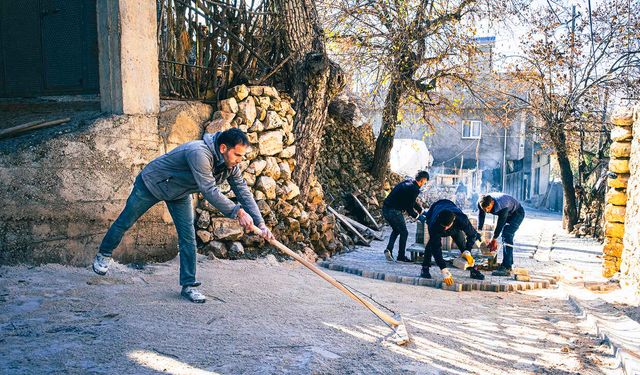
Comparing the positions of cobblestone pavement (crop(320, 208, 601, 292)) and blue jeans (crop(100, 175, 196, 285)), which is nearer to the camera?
blue jeans (crop(100, 175, 196, 285))

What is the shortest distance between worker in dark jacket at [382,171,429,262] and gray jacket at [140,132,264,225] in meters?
4.89

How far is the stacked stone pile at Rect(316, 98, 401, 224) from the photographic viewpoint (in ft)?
42.3

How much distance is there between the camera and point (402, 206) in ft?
29.7

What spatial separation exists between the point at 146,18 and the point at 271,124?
7.76 ft

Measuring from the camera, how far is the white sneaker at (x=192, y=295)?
174 inches

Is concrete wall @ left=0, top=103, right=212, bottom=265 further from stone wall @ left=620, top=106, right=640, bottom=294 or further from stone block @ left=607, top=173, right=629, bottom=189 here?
stone block @ left=607, top=173, right=629, bottom=189

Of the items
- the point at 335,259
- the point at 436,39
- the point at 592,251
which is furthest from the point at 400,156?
the point at 335,259

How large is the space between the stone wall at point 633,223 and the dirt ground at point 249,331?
1403mm

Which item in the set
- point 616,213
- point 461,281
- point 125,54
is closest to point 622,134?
point 616,213

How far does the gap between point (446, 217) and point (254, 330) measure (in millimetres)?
3663

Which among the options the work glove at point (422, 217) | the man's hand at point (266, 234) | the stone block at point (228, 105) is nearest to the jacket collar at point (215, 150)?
the man's hand at point (266, 234)

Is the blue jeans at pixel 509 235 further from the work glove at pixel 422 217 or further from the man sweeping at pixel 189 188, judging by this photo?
the man sweeping at pixel 189 188

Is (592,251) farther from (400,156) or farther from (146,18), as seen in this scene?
(146,18)

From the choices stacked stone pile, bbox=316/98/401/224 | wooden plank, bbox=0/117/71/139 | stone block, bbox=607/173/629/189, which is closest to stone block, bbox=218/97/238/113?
wooden plank, bbox=0/117/71/139
